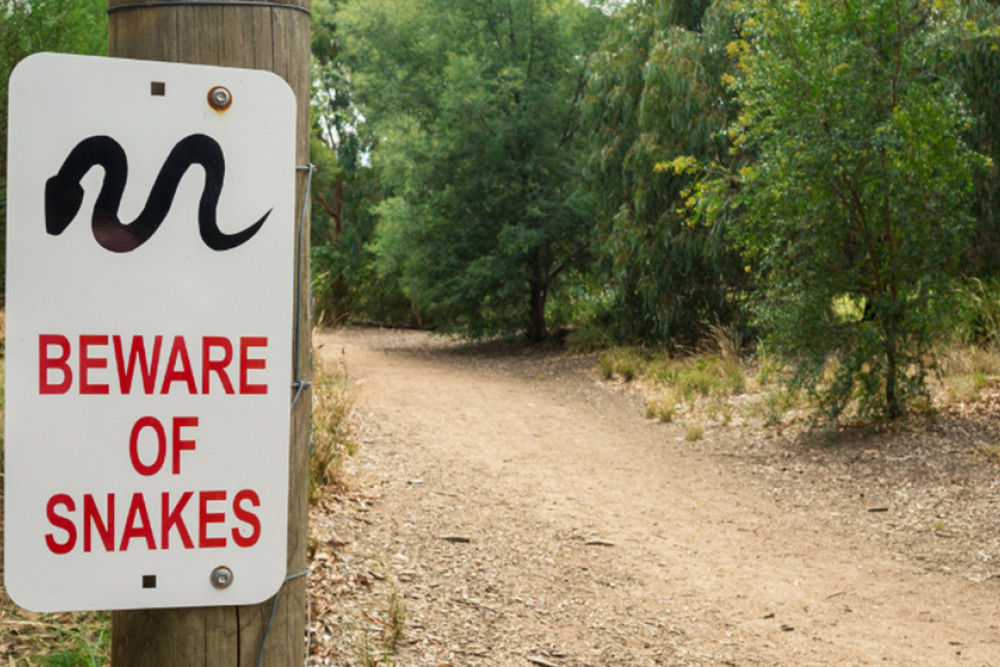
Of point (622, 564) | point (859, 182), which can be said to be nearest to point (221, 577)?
point (622, 564)

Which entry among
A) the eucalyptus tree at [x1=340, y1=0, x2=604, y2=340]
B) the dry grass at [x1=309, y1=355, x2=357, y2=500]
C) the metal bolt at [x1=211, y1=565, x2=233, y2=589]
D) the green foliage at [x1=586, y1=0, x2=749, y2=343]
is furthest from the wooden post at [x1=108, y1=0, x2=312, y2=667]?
the eucalyptus tree at [x1=340, y1=0, x2=604, y2=340]

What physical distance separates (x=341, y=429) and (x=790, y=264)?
14.6 ft

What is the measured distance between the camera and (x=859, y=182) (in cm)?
809

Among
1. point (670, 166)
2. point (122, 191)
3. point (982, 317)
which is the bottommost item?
point (982, 317)

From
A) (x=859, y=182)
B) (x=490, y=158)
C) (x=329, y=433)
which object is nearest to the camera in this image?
(x=329, y=433)

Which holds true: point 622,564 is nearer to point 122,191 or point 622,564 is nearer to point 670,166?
point 122,191

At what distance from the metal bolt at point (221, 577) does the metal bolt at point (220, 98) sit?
842mm

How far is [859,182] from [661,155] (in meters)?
5.63

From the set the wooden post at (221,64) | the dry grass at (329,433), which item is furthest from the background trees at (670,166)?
the wooden post at (221,64)

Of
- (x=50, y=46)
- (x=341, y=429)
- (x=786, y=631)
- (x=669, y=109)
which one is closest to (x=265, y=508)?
(x=786, y=631)

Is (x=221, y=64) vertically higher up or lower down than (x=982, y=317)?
higher up

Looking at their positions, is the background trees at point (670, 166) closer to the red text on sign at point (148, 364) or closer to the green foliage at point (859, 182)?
the green foliage at point (859, 182)

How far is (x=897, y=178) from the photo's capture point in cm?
789

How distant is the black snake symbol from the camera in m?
1.60
